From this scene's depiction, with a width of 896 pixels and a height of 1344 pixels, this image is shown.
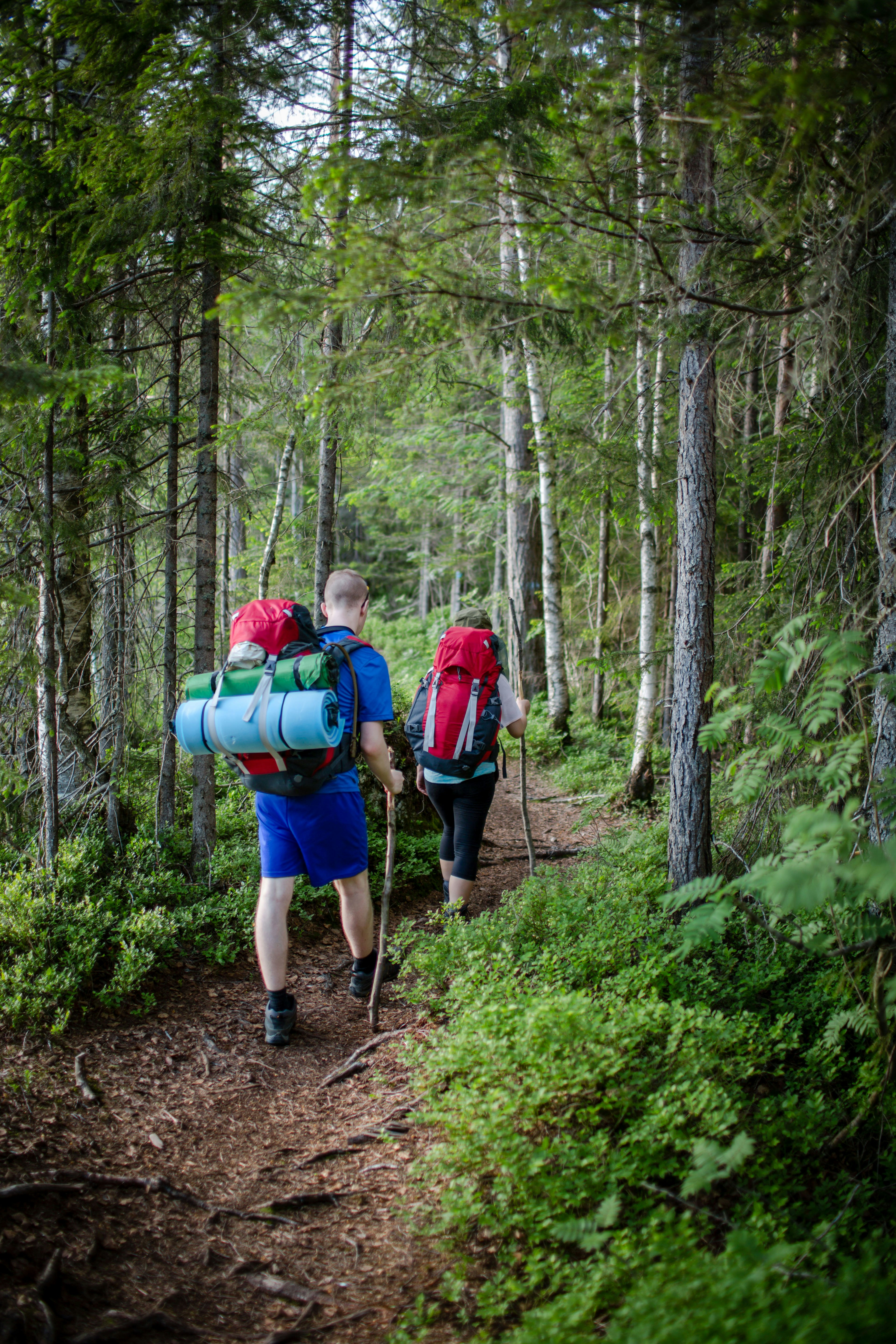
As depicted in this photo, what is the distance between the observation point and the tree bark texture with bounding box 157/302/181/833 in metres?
5.98

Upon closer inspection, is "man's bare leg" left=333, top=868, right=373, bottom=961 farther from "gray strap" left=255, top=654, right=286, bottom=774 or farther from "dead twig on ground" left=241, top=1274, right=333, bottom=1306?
"dead twig on ground" left=241, top=1274, right=333, bottom=1306

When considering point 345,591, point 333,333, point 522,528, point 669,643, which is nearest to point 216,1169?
point 345,591

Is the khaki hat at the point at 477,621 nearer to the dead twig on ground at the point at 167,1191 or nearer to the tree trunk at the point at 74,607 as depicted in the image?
the tree trunk at the point at 74,607

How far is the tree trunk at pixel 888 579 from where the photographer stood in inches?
158

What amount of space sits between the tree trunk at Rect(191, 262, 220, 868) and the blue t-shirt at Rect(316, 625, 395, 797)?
1795 mm

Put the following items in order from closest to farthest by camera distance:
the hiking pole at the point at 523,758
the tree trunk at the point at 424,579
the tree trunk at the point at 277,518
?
the hiking pole at the point at 523,758, the tree trunk at the point at 277,518, the tree trunk at the point at 424,579

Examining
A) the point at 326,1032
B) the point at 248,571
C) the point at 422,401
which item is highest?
the point at 422,401

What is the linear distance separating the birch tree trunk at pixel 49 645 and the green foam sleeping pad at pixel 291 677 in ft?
4.34

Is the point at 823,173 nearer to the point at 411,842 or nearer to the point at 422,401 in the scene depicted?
the point at 411,842

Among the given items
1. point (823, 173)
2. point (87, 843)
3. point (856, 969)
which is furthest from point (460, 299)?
point (87, 843)

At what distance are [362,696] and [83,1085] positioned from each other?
Result: 2390 millimetres

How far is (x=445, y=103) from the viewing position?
608 cm

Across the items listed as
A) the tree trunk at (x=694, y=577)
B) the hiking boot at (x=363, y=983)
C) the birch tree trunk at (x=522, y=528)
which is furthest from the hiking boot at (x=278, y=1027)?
the birch tree trunk at (x=522, y=528)

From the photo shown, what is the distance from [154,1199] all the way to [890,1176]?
9.98 ft
